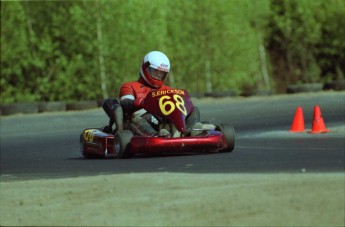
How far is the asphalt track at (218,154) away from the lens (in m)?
12.9

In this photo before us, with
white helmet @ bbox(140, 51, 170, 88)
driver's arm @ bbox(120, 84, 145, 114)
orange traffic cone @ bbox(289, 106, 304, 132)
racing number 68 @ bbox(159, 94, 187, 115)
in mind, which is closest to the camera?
racing number 68 @ bbox(159, 94, 187, 115)

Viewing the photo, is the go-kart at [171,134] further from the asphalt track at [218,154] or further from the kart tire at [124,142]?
the asphalt track at [218,154]

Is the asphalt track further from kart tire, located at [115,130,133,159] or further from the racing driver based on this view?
the racing driver

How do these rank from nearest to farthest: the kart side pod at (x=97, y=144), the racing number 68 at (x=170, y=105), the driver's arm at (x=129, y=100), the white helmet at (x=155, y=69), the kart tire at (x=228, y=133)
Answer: the racing number 68 at (x=170, y=105) → the kart tire at (x=228, y=133) → the driver's arm at (x=129, y=100) → the kart side pod at (x=97, y=144) → the white helmet at (x=155, y=69)

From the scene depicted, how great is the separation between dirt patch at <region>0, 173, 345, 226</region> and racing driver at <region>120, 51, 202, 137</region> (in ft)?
11.8

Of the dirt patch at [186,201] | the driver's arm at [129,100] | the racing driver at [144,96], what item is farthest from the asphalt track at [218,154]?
the dirt patch at [186,201]

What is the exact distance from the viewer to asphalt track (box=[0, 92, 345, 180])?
42.2ft

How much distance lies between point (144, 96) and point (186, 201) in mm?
6078

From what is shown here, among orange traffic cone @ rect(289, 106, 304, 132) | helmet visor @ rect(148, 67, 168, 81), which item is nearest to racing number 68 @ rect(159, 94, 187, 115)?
helmet visor @ rect(148, 67, 168, 81)

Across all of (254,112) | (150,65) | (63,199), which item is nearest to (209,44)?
(254,112)

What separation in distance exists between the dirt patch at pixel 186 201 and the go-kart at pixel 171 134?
311 cm

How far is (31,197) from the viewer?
10.7 m

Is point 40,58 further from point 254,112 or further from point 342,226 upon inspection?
point 342,226

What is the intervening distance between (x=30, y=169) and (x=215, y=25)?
23.8 m
